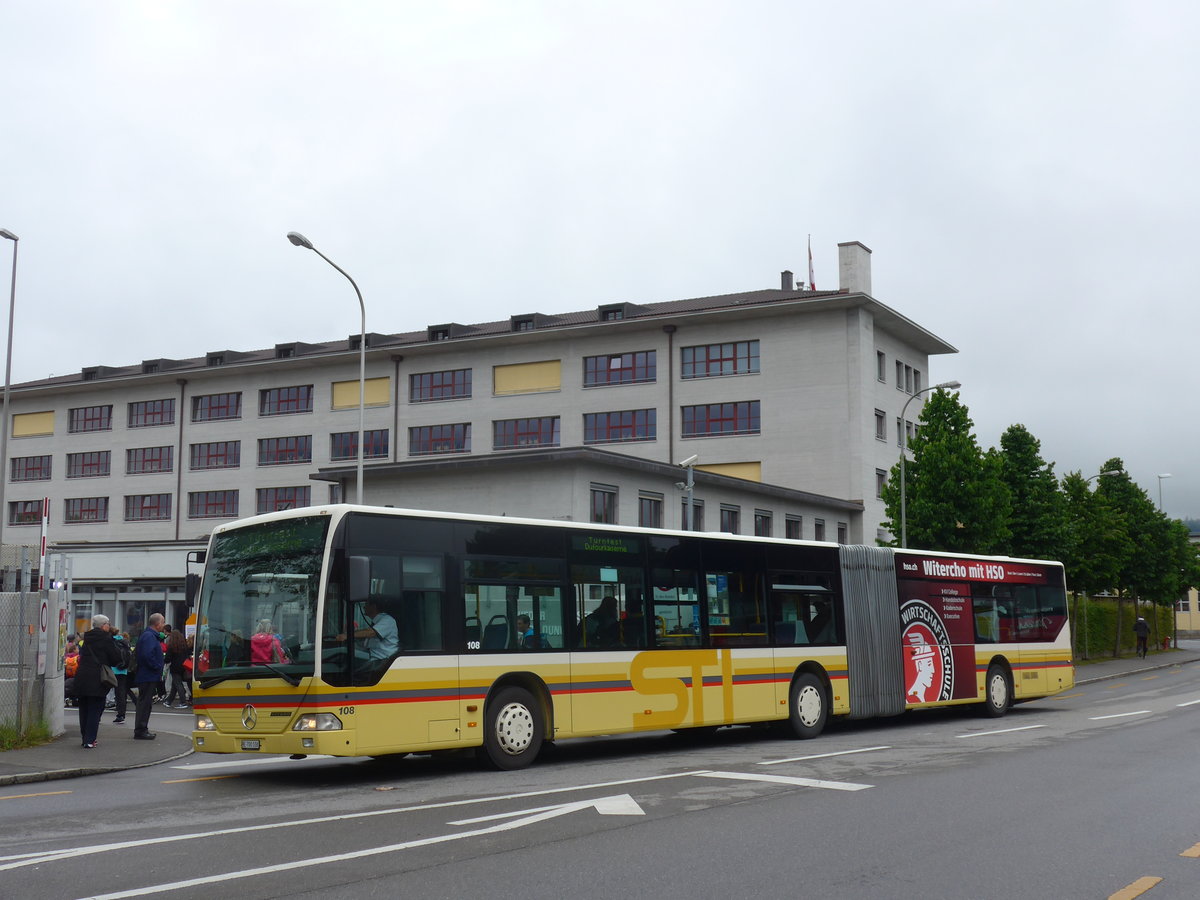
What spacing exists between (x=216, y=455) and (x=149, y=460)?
15.3 feet

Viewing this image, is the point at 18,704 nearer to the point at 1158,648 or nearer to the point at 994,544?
the point at 994,544

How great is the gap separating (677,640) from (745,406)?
37.8 metres

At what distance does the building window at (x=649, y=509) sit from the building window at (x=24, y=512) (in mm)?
42523

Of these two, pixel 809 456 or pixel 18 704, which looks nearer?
pixel 18 704

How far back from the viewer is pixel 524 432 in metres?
56.8

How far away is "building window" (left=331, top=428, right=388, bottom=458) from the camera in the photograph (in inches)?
2375

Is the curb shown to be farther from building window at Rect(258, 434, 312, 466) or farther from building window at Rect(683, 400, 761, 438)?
Result: building window at Rect(258, 434, 312, 466)

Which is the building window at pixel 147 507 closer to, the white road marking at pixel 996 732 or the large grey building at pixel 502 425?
the large grey building at pixel 502 425

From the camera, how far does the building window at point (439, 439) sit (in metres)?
58.3

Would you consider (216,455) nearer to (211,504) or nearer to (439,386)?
(211,504)

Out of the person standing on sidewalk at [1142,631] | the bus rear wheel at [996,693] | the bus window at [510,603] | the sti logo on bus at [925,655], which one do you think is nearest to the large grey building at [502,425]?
the person standing on sidewalk at [1142,631]

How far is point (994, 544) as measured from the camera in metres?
39.6

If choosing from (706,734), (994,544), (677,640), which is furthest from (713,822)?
(994,544)

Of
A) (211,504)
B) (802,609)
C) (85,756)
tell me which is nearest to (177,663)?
(85,756)
